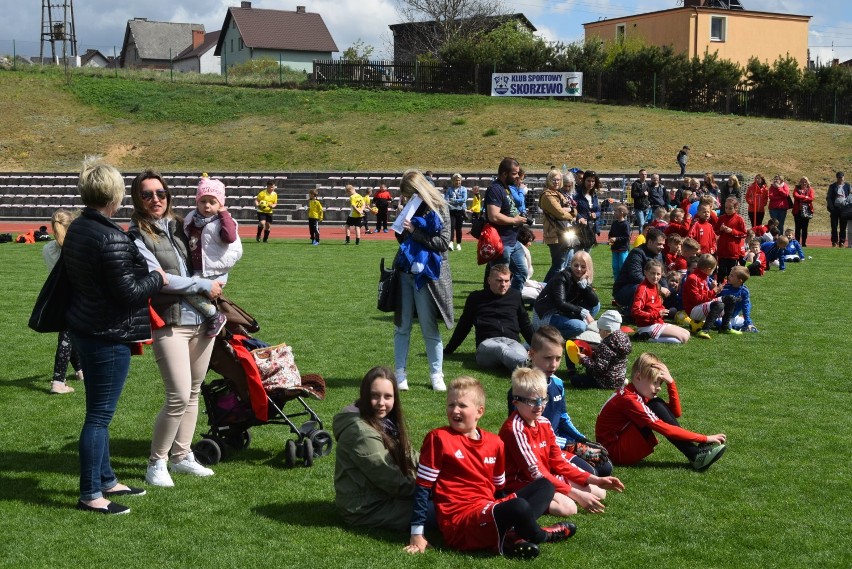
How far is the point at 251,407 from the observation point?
666cm

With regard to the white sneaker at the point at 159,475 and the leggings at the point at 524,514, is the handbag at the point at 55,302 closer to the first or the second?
the white sneaker at the point at 159,475

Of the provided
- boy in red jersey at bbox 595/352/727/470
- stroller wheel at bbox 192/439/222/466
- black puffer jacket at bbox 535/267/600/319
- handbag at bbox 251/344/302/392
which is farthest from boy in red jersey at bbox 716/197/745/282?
stroller wheel at bbox 192/439/222/466

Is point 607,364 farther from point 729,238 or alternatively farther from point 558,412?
point 729,238

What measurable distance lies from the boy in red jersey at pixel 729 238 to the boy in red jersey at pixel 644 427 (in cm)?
908

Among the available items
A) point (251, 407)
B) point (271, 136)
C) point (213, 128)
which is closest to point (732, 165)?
point (271, 136)

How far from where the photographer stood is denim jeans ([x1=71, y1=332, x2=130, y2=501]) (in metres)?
5.42

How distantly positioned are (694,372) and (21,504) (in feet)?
21.5

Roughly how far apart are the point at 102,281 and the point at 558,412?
300cm

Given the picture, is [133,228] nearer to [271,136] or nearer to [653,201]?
[653,201]

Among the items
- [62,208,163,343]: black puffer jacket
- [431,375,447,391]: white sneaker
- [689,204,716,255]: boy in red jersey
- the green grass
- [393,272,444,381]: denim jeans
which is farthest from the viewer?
[689,204,716,255]: boy in red jersey

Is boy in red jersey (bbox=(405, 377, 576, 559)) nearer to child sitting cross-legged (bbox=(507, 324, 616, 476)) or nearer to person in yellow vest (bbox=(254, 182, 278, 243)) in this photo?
child sitting cross-legged (bbox=(507, 324, 616, 476))

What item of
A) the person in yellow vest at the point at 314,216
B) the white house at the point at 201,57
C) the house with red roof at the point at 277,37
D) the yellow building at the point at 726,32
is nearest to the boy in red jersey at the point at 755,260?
the person in yellow vest at the point at 314,216

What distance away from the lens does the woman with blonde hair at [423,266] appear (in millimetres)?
8320

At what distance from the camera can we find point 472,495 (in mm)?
5191
